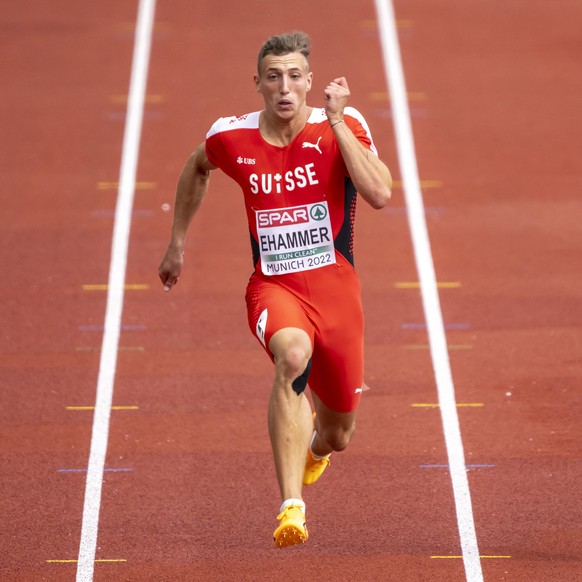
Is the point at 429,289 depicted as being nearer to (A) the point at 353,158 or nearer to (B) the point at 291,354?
(A) the point at 353,158

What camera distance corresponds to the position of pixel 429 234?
11.0 meters

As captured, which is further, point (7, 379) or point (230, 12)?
point (230, 12)

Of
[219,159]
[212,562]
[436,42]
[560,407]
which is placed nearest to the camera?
[219,159]

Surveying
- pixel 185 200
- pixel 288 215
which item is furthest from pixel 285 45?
pixel 185 200

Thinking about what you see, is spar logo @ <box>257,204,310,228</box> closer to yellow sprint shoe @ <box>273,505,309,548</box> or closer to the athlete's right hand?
the athlete's right hand

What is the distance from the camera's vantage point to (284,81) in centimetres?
557

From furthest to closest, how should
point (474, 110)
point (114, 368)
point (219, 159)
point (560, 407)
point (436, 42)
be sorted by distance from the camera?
1. point (436, 42)
2. point (474, 110)
3. point (114, 368)
4. point (560, 407)
5. point (219, 159)

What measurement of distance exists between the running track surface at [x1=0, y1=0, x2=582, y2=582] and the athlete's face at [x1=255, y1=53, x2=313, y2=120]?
2346 millimetres

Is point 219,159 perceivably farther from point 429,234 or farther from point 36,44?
point 36,44

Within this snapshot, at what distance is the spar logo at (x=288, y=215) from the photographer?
5770mm

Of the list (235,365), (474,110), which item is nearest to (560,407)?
(235,365)

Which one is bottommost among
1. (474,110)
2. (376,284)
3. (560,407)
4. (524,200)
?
(560,407)

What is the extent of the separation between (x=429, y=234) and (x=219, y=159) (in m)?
5.26

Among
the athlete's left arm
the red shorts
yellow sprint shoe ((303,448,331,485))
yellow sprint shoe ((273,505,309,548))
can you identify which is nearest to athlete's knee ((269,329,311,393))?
the red shorts
